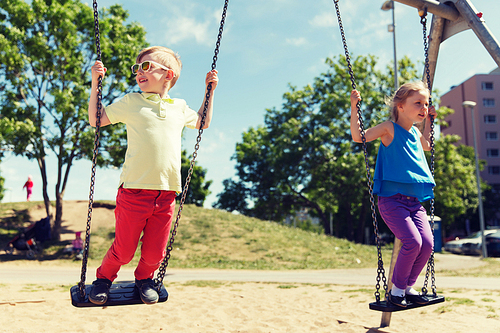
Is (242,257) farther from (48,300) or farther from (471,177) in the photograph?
(471,177)

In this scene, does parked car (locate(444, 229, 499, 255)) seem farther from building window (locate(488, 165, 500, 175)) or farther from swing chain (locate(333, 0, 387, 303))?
building window (locate(488, 165, 500, 175))

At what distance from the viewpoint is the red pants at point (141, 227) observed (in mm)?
3100

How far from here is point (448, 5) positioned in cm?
538

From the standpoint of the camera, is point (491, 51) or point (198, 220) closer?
point (491, 51)

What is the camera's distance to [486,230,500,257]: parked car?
21766 mm

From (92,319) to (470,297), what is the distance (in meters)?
6.52

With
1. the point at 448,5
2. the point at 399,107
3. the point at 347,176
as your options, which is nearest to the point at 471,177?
the point at 347,176

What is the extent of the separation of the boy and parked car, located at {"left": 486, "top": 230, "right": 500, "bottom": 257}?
2338 centimetres

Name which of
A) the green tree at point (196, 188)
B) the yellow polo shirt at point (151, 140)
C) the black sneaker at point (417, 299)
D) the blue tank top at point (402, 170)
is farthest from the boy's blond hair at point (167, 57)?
the green tree at point (196, 188)

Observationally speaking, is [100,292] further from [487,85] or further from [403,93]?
[487,85]

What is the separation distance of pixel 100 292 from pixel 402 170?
2.75 m

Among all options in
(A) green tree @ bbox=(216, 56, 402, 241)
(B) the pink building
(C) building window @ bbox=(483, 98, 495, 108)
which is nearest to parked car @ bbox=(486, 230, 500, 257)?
(A) green tree @ bbox=(216, 56, 402, 241)

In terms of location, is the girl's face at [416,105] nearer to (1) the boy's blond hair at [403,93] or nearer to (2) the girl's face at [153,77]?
(1) the boy's blond hair at [403,93]

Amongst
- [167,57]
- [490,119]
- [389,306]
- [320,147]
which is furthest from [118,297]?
[490,119]
